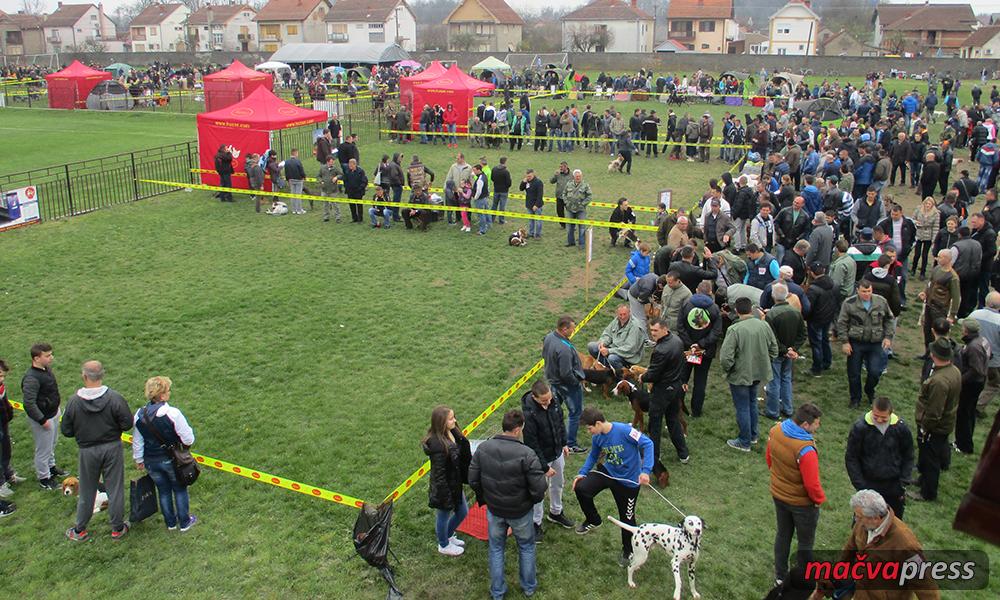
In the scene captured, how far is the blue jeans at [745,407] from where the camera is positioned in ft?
28.7

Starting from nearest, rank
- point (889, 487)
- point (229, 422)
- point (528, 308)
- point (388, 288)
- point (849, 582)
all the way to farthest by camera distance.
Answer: point (849, 582) < point (889, 487) < point (229, 422) < point (528, 308) < point (388, 288)

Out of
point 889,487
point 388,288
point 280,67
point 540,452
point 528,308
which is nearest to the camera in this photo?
point 889,487

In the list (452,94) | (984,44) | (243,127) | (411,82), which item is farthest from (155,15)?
(243,127)

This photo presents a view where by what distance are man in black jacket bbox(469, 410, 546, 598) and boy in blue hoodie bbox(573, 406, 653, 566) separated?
761mm

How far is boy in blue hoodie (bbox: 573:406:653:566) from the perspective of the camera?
672 centimetres

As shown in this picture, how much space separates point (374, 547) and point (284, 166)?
15.6m

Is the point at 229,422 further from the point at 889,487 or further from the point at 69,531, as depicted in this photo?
the point at 889,487

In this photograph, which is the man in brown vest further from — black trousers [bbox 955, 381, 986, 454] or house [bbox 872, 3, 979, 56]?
house [bbox 872, 3, 979, 56]

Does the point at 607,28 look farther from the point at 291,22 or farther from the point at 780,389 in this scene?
the point at 780,389

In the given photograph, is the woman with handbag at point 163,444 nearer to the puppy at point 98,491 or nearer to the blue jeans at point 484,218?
the puppy at point 98,491

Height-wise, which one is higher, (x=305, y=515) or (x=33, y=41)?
(x=33, y=41)

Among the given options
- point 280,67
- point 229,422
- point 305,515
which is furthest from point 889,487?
point 280,67

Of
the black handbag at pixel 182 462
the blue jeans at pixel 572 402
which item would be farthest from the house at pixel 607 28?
the black handbag at pixel 182 462

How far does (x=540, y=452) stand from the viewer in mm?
7133
